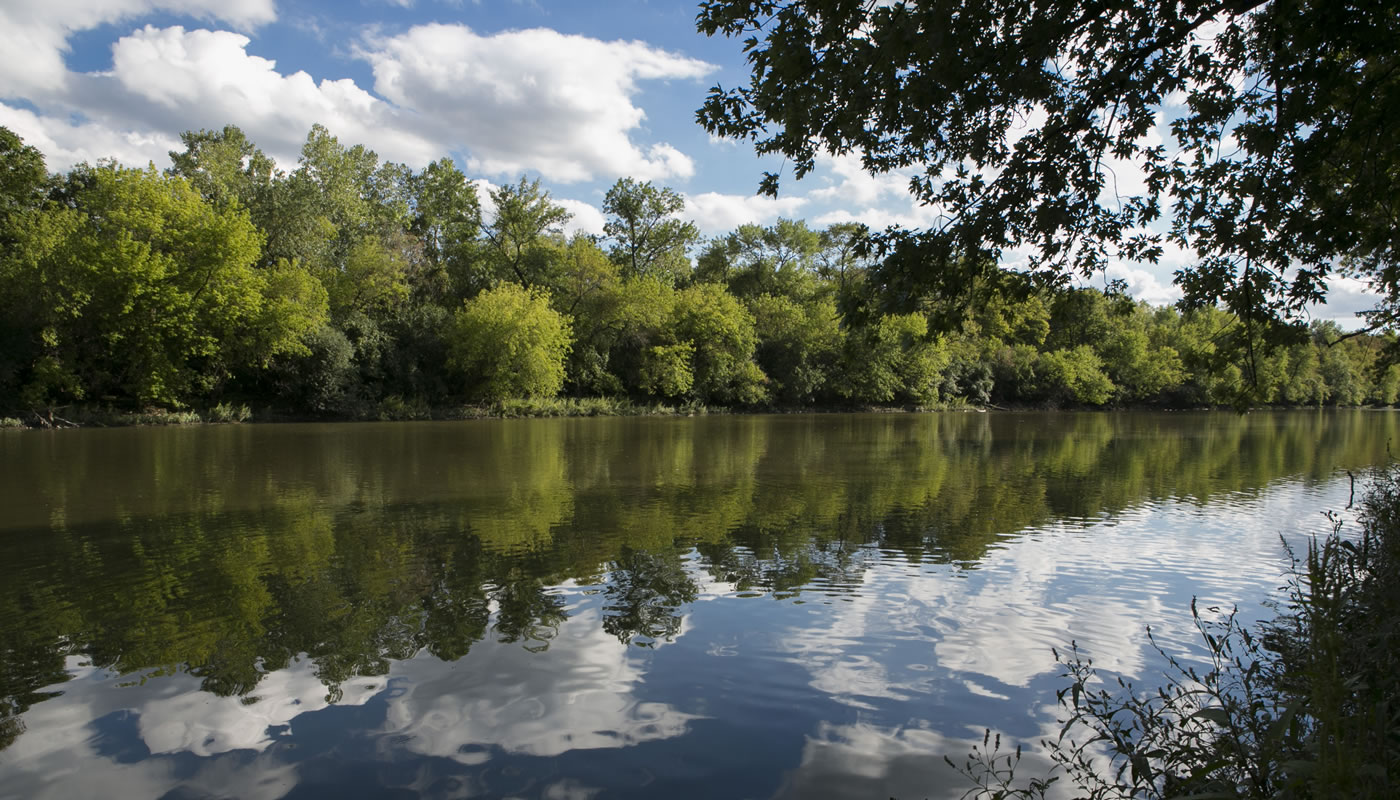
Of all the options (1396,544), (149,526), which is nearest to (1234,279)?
(1396,544)

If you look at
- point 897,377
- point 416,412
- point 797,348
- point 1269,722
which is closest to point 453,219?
point 416,412

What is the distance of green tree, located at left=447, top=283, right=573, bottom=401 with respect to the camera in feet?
156

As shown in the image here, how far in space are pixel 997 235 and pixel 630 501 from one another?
9983 mm

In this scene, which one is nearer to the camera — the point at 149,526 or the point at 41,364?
the point at 149,526

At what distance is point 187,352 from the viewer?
129 feet

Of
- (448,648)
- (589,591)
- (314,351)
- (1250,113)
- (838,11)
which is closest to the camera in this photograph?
(838,11)

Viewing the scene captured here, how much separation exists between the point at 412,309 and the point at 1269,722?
50605mm

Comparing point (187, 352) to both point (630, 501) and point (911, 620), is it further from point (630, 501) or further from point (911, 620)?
point (911, 620)

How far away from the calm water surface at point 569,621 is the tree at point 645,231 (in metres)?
47.7

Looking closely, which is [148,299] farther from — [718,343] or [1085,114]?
[1085,114]

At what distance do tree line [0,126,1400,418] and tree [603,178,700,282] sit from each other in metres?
0.16

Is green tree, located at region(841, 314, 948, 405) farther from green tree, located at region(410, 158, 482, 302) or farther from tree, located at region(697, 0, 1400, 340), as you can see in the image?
tree, located at region(697, 0, 1400, 340)

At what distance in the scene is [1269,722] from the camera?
4.22 metres

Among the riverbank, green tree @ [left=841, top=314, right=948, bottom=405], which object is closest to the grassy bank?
the riverbank
